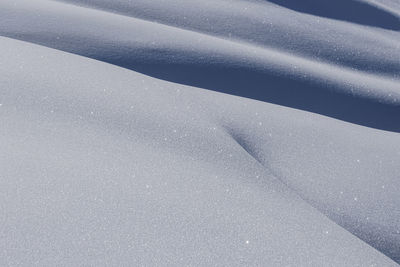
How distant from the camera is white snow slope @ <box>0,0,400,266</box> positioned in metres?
0.73

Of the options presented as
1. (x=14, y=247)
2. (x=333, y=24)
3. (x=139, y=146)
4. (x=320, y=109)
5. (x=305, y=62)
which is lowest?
(x=14, y=247)

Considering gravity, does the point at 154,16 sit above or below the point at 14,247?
above

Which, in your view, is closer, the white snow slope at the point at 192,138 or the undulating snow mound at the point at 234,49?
the white snow slope at the point at 192,138

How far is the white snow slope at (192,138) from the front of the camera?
2.40 feet

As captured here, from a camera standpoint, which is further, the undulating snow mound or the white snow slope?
the undulating snow mound

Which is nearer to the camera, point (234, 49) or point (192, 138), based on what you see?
point (192, 138)

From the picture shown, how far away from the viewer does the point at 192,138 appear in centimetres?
98

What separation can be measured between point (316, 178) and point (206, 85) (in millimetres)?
398

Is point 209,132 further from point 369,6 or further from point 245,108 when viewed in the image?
point 369,6

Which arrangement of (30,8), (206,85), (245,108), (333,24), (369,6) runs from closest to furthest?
1. (245,108)
2. (206,85)
3. (30,8)
4. (333,24)
5. (369,6)

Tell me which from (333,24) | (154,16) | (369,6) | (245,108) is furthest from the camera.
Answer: (369,6)

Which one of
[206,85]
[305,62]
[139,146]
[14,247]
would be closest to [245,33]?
[305,62]

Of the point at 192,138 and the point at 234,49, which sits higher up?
the point at 234,49

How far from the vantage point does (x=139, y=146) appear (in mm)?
927
